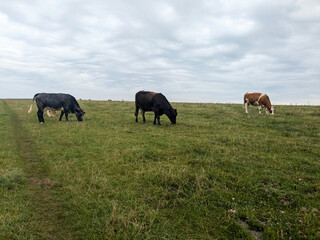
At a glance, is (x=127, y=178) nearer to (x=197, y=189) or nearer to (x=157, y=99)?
(x=197, y=189)

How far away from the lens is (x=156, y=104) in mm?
15703

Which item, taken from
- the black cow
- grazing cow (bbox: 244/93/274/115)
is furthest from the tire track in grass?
grazing cow (bbox: 244/93/274/115)

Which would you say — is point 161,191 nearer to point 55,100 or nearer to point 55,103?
point 55,103

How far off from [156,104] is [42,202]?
11349 millimetres

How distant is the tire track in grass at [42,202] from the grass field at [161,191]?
0.07ft

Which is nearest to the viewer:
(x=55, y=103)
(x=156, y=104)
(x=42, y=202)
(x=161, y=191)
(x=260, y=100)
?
(x=42, y=202)

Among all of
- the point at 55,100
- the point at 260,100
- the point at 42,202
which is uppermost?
the point at 260,100

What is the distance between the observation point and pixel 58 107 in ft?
57.4

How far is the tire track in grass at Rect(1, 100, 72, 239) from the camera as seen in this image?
4027mm


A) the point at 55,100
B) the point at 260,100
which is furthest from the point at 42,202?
the point at 260,100

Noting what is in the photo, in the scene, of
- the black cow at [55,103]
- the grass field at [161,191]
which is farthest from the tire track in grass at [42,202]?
the black cow at [55,103]

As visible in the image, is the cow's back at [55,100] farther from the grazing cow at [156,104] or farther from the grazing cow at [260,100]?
the grazing cow at [260,100]

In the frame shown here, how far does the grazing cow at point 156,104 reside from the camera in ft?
51.6

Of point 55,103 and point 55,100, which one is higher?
point 55,100
